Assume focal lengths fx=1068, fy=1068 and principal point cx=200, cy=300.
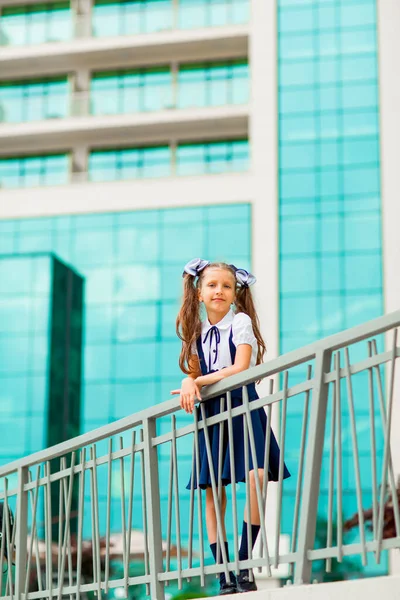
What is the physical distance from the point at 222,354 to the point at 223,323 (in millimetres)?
184

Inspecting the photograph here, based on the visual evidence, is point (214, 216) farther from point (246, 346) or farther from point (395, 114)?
point (246, 346)

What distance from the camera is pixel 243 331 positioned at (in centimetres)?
587

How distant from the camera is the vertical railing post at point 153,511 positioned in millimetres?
5492

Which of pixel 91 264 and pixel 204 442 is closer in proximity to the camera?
pixel 204 442

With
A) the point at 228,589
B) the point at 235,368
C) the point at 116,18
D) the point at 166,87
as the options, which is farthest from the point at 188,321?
the point at 116,18

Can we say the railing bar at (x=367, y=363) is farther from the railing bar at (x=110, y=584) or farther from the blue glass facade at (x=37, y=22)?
the blue glass facade at (x=37, y=22)

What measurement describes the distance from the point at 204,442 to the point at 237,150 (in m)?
43.0

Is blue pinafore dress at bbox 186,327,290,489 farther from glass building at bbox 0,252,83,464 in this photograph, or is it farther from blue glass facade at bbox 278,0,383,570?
glass building at bbox 0,252,83,464

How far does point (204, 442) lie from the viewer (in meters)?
5.59

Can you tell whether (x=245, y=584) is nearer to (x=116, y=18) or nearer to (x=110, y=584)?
(x=110, y=584)

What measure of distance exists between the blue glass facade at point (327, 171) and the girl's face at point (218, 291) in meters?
35.1

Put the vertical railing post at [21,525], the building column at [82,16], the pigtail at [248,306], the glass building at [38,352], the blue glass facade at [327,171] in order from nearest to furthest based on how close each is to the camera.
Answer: the pigtail at [248,306] < the vertical railing post at [21,525] < the glass building at [38,352] < the blue glass facade at [327,171] < the building column at [82,16]

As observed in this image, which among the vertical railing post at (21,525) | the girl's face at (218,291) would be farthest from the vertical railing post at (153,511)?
the vertical railing post at (21,525)

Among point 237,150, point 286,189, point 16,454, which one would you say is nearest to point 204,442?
point 16,454
